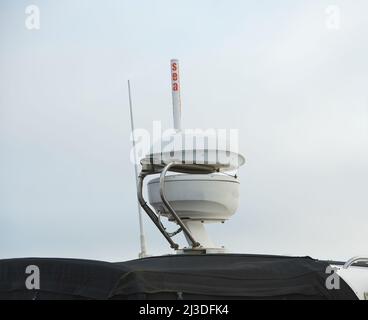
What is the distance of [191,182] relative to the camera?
9766 millimetres

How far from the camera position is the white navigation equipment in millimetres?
9758

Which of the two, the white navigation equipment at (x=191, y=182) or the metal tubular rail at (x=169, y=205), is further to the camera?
the white navigation equipment at (x=191, y=182)

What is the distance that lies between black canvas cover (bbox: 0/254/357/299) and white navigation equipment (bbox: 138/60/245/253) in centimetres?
207

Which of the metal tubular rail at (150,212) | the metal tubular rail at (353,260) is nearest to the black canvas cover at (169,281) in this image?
the metal tubular rail at (353,260)

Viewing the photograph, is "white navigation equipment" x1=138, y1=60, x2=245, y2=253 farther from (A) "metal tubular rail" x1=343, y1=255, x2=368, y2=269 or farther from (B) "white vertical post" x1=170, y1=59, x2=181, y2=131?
(A) "metal tubular rail" x1=343, y1=255, x2=368, y2=269

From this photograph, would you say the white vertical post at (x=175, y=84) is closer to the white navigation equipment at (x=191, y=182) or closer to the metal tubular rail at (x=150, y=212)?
the white navigation equipment at (x=191, y=182)

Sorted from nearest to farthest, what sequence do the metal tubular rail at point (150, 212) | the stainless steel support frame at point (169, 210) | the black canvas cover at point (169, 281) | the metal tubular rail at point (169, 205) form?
the black canvas cover at point (169, 281) < the metal tubular rail at point (169, 205) < the stainless steel support frame at point (169, 210) < the metal tubular rail at point (150, 212)

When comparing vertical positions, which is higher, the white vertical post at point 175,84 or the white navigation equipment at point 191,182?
the white vertical post at point 175,84

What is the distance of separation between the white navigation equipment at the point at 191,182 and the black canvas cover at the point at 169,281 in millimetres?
2066

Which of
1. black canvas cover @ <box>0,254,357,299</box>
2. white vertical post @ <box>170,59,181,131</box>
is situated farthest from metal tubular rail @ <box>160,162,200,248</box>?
black canvas cover @ <box>0,254,357,299</box>

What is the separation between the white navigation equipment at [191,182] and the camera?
9.76m
